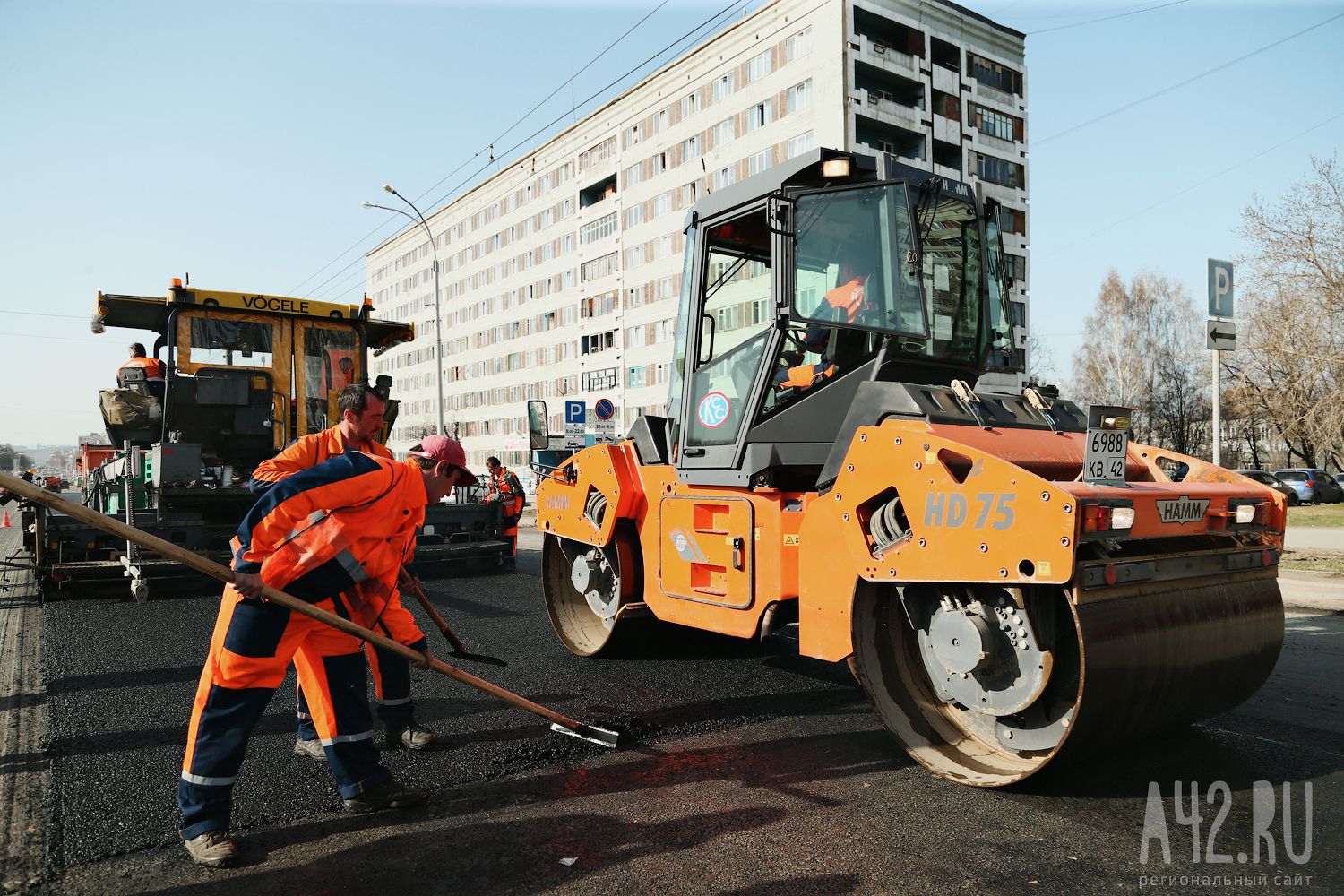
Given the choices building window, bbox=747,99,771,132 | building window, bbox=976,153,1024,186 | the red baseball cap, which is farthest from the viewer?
building window, bbox=976,153,1024,186

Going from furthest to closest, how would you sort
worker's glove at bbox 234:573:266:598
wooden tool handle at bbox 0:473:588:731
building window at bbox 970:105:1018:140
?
1. building window at bbox 970:105:1018:140
2. worker's glove at bbox 234:573:266:598
3. wooden tool handle at bbox 0:473:588:731

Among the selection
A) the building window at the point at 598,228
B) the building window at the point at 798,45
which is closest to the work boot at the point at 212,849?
the building window at the point at 798,45

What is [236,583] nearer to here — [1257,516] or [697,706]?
[697,706]

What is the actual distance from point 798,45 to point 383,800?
35.3m

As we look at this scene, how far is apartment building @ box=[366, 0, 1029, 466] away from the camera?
34062 mm

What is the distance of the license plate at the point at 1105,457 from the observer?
3549 mm

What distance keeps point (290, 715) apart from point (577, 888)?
2.63 meters

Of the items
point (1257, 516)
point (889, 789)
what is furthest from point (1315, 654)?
point (889, 789)

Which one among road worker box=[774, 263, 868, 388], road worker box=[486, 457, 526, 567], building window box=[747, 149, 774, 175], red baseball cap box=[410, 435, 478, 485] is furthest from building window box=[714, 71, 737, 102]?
red baseball cap box=[410, 435, 478, 485]

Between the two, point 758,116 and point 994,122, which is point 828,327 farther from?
point 994,122

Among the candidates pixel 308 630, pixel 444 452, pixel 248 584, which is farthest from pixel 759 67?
pixel 248 584

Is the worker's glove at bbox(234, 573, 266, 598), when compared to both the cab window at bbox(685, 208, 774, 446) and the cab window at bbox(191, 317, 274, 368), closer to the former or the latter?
the cab window at bbox(685, 208, 774, 446)

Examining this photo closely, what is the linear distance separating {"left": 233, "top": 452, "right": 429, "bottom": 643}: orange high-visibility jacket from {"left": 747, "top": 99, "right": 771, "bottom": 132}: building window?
114ft

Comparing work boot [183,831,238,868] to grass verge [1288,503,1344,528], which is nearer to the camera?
work boot [183,831,238,868]
